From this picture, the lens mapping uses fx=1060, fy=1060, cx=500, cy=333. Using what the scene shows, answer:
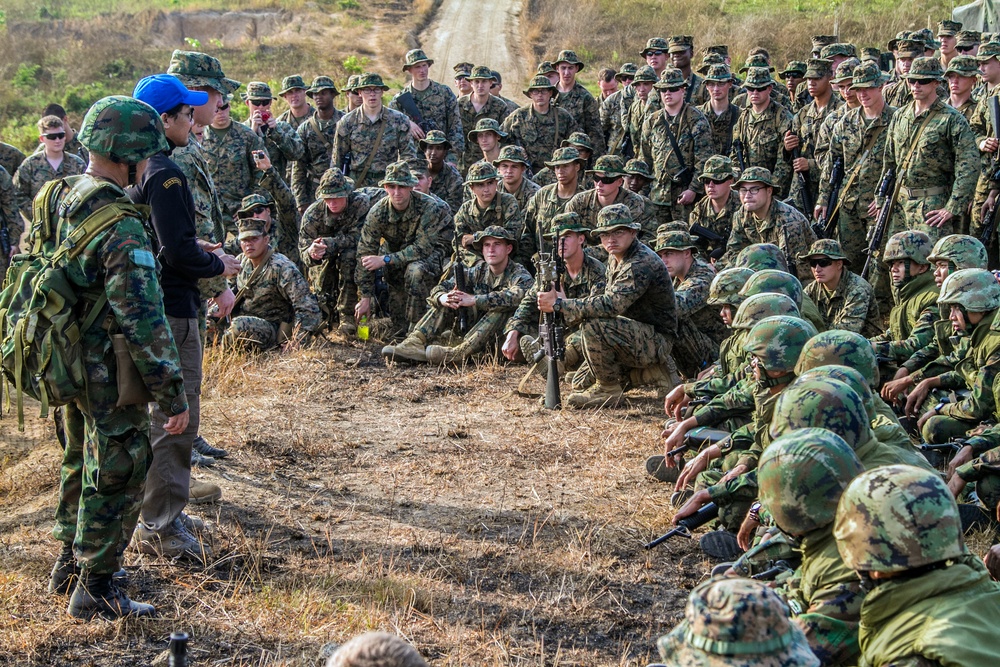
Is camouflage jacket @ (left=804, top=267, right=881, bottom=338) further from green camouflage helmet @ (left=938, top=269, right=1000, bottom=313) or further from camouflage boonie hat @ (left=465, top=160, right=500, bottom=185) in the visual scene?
camouflage boonie hat @ (left=465, top=160, right=500, bottom=185)

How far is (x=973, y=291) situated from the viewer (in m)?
7.23

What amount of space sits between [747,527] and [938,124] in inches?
244

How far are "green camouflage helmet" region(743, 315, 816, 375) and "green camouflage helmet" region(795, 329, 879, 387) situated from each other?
0.07 m

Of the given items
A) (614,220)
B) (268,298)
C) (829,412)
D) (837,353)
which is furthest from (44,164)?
(829,412)

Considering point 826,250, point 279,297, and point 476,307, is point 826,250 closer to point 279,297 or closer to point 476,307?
point 476,307

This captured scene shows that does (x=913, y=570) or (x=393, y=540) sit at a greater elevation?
(x=913, y=570)

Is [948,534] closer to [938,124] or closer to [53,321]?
[53,321]

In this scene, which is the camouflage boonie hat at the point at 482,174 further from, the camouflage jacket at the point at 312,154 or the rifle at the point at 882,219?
the rifle at the point at 882,219

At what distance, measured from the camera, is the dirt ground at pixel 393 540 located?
193 inches

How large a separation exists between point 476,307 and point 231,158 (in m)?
3.05

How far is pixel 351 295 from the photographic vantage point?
39.2 ft

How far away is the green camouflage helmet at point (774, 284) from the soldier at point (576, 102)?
259 inches

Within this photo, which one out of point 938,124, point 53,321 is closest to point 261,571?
point 53,321

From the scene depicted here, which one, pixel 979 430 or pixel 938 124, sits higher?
pixel 938 124
